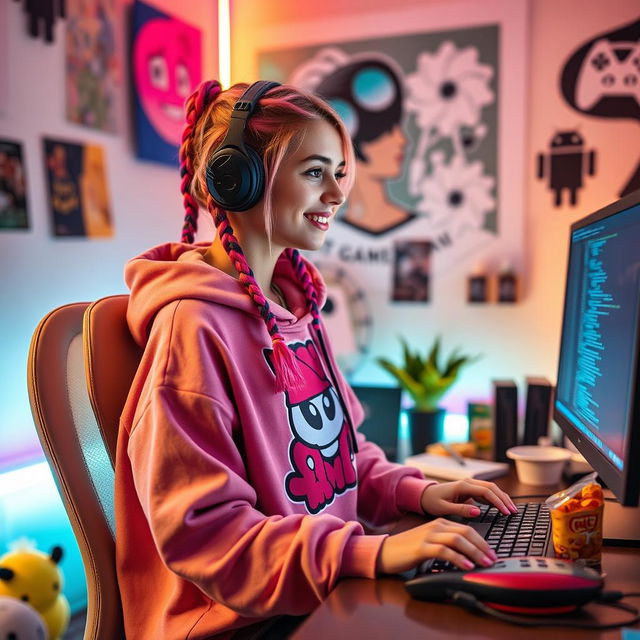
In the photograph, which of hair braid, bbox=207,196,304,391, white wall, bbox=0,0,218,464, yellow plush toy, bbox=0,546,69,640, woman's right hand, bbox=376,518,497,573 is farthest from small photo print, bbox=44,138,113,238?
woman's right hand, bbox=376,518,497,573

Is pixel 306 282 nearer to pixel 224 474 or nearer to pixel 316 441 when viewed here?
pixel 316 441

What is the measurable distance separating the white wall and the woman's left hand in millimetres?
1306

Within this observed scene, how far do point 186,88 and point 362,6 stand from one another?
71 cm

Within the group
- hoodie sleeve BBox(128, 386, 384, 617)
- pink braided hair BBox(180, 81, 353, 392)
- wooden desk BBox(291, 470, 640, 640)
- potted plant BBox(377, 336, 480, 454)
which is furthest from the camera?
potted plant BBox(377, 336, 480, 454)

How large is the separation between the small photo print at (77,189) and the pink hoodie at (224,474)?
1017mm

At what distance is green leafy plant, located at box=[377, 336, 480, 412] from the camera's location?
2.43 meters

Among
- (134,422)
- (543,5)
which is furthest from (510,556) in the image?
(543,5)

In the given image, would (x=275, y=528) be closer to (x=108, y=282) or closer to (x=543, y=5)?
(x=108, y=282)

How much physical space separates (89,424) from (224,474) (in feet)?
0.83

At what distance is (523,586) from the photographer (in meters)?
0.73

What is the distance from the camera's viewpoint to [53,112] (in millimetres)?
2092

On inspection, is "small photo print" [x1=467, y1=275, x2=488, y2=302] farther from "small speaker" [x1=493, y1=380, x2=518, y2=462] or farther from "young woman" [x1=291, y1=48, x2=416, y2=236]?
"small speaker" [x1=493, y1=380, x2=518, y2=462]

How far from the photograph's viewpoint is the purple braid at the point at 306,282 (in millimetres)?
1301

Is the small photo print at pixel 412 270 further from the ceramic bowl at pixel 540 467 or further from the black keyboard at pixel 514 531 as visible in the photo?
the black keyboard at pixel 514 531
